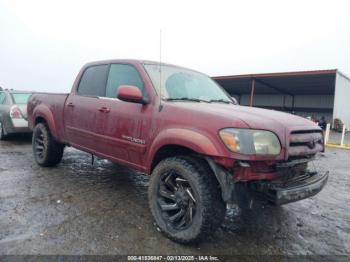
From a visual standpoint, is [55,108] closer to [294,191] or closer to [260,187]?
[260,187]

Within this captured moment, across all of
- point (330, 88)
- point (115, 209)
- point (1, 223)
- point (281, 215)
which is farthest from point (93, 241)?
point (330, 88)

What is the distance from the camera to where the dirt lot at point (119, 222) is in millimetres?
2611

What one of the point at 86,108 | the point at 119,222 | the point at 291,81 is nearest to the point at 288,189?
the point at 119,222

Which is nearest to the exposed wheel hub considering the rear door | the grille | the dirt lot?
the dirt lot

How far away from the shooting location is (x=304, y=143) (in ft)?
8.93

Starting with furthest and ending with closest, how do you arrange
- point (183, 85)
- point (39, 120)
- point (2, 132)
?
point (2, 132) → point (39, 120) → point (183, 85)

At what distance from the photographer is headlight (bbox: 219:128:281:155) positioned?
7.73 ft

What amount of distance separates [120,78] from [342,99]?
68.1 feet

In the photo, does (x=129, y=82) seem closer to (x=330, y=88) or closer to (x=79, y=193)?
(x=79, y=193)

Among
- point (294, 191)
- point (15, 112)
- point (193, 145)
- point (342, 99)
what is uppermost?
point (342, 99)

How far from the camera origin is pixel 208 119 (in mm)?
2564

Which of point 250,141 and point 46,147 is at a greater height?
point 250,141

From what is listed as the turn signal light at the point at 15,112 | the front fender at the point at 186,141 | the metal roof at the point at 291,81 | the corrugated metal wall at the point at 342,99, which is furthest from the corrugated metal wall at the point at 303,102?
the front fender at the point at 186,141

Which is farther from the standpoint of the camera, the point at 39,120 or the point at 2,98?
the point at 2,98
